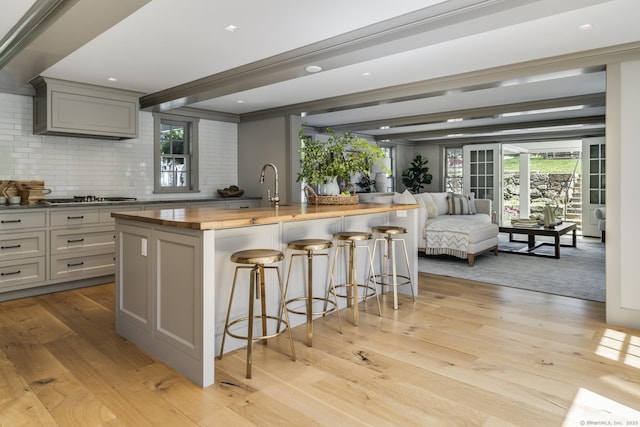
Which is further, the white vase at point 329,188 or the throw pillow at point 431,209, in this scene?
the throw pillow at point 431,209

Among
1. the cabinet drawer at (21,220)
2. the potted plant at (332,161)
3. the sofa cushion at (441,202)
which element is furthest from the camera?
the sofa cushion at (441,202)

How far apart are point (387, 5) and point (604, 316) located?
10.8 ft

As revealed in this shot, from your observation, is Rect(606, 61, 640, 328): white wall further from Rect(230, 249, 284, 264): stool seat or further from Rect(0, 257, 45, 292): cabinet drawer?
Rect(0, 257, 45, 292): cabinet drawer

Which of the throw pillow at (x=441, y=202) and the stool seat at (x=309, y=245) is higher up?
the throw pillow at (x=441, y=202)

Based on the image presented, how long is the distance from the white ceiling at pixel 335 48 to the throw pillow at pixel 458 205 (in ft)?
7.62

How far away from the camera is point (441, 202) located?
25.7 ft

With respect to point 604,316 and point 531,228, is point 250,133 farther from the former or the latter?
point 604,316

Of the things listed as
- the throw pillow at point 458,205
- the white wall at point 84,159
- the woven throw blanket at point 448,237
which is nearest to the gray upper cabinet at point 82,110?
the white wall at point 84,159

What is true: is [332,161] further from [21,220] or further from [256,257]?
[21,220]

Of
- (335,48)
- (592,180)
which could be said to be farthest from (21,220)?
(592,180)

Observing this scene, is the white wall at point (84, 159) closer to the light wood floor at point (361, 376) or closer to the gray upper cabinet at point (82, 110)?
the gray upper cabinet at point (82, 110)

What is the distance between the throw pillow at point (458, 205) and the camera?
791cm

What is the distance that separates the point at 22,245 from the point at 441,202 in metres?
6.43

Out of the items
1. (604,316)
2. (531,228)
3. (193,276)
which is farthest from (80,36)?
(531,228)
